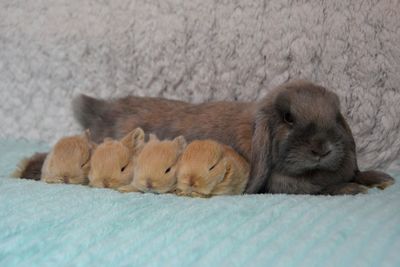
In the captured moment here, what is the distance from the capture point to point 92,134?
1.80 m

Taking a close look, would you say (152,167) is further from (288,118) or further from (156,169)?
(288,118)

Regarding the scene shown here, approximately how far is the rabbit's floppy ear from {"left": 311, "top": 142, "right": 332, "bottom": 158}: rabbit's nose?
115 mm

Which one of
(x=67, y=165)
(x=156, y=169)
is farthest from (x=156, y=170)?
(x=67, y=165)

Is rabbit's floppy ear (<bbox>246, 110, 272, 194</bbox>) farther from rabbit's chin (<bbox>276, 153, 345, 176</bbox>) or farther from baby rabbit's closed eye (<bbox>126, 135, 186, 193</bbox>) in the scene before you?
baby rabbit's closed eye (<bbox>126, 135, 186, 193</bbox>)

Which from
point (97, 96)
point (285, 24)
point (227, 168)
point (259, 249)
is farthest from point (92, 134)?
point (259, 249)

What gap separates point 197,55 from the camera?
6.74 ft

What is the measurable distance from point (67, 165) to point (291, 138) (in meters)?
0.53

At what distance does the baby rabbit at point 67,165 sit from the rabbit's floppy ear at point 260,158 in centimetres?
39

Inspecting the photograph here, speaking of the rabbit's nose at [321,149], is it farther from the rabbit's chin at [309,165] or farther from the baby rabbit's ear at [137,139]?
the baby rabbit's ear at [137,139]

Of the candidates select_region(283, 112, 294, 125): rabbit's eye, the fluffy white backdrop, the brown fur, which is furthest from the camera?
the fluffy white backdrop

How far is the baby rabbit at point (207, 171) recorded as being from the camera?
1283mm

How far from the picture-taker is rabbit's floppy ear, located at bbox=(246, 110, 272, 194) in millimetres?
1382

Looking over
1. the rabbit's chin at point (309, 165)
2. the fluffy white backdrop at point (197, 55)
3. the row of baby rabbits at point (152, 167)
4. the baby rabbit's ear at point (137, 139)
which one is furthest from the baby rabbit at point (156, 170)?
the fluffy white backdrop at point (197, 55)

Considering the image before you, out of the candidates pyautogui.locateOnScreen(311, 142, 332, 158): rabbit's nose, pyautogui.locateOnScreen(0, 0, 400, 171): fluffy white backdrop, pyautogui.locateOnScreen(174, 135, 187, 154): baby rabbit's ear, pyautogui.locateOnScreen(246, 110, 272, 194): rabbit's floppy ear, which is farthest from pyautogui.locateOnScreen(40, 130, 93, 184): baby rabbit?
pyautogui.locateOnScreen(0, 0, 400, 171): fluffy white backdrop
